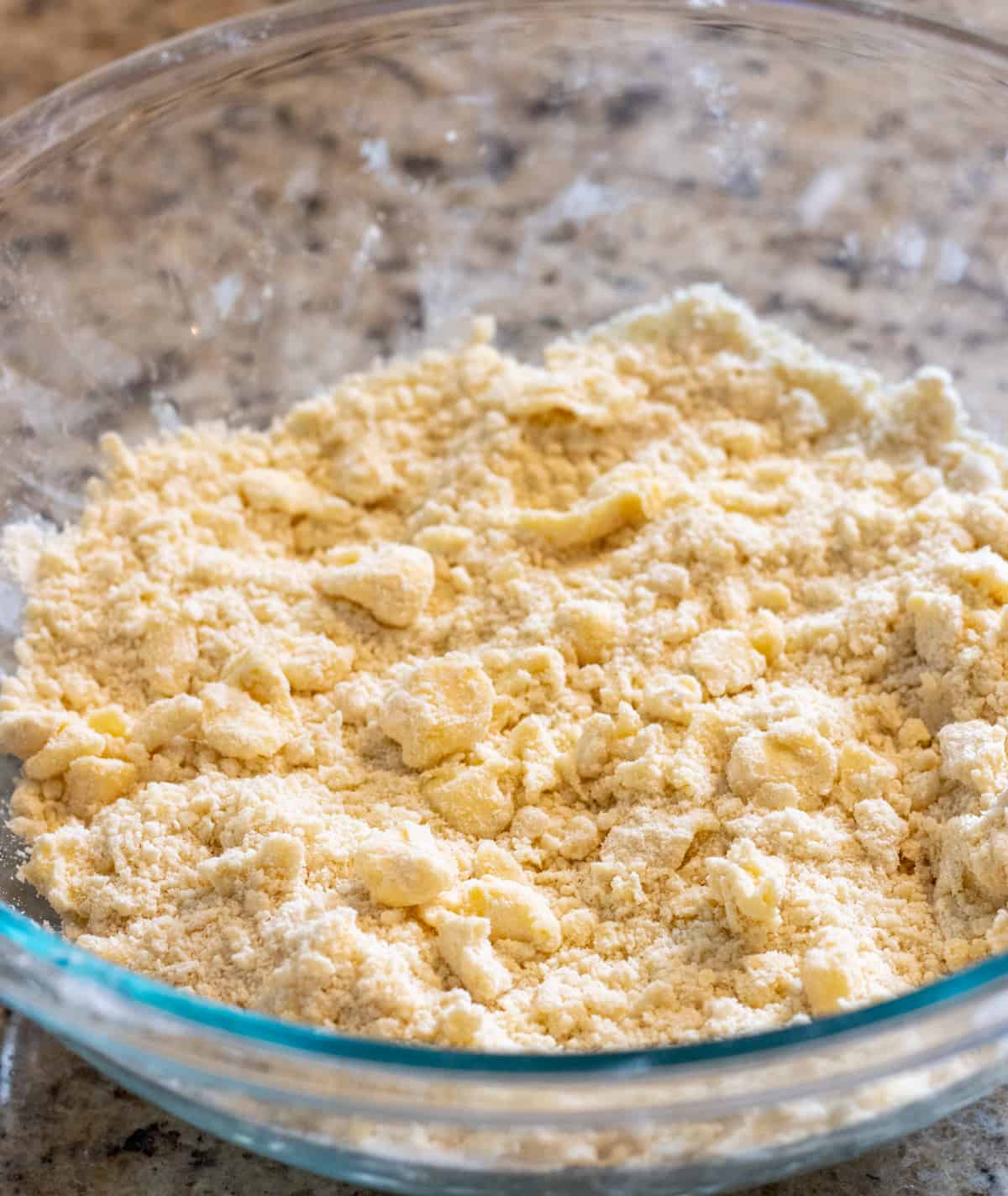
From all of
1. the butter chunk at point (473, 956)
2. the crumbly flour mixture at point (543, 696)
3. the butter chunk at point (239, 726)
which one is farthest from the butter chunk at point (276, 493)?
the butter chunk at point (473, 956)

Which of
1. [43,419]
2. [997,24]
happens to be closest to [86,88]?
[43,419]

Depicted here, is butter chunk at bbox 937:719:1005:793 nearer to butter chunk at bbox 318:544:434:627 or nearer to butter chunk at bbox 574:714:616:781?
butter chunk at bbox 574:714:616:781

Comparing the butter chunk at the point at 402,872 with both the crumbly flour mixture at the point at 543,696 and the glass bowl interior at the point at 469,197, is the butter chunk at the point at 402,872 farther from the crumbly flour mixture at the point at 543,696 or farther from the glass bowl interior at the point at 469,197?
the glass bowl interior at the point at 469,197

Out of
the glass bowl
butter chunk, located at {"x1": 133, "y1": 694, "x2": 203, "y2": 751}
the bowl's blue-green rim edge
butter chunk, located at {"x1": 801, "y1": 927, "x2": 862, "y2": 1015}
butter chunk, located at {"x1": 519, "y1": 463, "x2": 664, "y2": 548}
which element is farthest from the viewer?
the glass bowl

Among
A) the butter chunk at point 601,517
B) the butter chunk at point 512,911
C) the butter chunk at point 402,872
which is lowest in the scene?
the butter chunk at point 512,911

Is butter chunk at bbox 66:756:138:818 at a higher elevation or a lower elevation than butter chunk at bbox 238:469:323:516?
lower

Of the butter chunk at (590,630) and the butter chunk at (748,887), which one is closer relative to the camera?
Answer: the butter chunk at (748,887)

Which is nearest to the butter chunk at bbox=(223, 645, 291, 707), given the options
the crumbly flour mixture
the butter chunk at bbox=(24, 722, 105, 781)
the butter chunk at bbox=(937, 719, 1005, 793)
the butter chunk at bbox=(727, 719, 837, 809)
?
the crumbly flour mixture

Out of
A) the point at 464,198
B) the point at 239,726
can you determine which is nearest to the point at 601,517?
the point at 239,726
